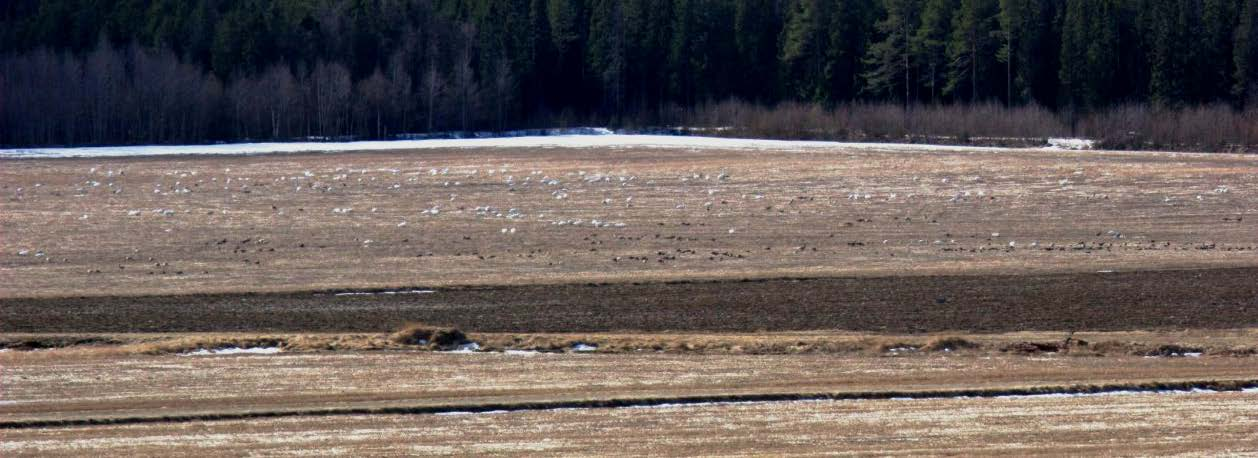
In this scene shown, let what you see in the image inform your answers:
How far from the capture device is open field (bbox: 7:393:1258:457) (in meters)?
14.1

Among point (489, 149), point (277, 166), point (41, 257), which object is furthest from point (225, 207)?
point (489, 149)

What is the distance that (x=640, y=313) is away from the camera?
83.2 feet

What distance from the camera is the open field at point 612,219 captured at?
104ft

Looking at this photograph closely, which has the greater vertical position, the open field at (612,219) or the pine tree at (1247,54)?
the pine tree at (1247,54)

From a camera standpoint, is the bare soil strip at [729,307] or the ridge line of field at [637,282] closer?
the bare soil strip at [729,307]

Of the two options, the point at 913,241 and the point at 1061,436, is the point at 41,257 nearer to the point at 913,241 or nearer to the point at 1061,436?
the point at 913,241

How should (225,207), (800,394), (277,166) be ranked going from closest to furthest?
(800,394) < (225,207) < (277,166)

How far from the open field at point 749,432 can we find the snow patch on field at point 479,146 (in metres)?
55.8

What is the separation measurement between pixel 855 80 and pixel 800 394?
89.4m

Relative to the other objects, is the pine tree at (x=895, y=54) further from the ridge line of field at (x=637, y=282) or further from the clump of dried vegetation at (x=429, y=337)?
the clump of dried vegetation at (x=429, y=337)

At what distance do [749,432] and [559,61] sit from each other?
323ft

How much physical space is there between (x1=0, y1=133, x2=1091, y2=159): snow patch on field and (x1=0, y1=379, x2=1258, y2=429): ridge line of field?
5375cm

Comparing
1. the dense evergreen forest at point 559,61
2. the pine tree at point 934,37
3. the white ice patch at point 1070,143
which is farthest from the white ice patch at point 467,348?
the pine tree at point 934,37

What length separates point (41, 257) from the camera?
34.7m
